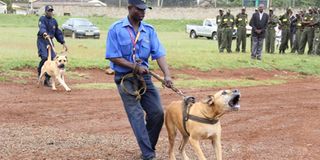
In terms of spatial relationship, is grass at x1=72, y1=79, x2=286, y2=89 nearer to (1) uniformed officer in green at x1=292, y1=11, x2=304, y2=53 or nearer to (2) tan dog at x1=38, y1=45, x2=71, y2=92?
(2) tan dog at x1=38, y1=45, x2=71, y2=92

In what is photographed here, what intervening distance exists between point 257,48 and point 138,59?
15333 mm

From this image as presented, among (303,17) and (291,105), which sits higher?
(303,17)

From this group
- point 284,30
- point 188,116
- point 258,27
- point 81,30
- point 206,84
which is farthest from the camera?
point 81,30

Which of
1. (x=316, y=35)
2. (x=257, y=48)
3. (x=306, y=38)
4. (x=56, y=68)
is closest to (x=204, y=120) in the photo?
(x=56, y=68)

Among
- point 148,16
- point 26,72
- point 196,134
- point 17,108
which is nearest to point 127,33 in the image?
point 196,134

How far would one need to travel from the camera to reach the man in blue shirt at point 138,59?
21.3 ft

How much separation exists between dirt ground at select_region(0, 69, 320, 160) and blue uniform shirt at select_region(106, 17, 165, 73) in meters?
1.36

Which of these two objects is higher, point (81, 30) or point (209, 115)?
point (209, 115)

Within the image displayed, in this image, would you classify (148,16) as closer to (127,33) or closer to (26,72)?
(26,72)

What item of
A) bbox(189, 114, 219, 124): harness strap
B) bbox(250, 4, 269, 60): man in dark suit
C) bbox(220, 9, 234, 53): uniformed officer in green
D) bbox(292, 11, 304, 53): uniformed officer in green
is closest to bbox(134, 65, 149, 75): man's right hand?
bbox(189, 114, 219, 124): harness strap

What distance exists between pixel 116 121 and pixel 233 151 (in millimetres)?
2805

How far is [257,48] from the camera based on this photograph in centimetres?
2133

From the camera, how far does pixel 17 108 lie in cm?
1086

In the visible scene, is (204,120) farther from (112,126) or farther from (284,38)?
(284,38)
